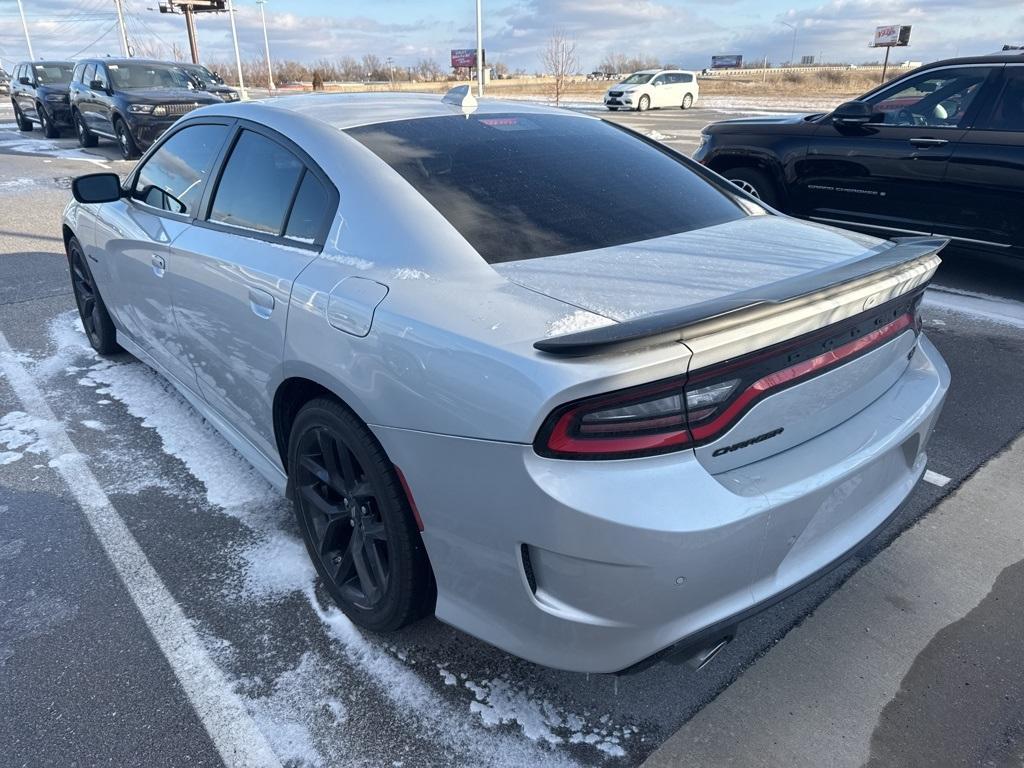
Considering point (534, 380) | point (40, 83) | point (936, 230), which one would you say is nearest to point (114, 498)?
point (534, 380)

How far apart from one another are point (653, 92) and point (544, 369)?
31920mm

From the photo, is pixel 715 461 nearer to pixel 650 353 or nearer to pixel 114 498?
pixel 650 353

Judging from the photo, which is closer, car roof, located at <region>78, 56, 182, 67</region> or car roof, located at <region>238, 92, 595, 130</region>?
car roof, located at <region>238, 92, 595, 130</region>

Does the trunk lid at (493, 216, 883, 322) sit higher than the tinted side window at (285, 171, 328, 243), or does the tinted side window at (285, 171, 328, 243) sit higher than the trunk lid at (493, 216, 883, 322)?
the tinted side window at (285, 171, 328, 243)

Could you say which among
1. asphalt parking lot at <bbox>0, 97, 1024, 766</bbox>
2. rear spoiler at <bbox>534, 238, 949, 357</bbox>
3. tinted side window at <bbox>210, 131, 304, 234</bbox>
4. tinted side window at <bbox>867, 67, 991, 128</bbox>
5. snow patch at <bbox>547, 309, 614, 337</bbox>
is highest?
tinted side window at <bbox>867, 67, 991, 128</bbox>

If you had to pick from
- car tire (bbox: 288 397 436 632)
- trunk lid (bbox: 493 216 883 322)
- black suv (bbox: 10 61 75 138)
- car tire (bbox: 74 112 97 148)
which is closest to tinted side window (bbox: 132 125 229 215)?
car tire (bbox: 288 397 436 632)

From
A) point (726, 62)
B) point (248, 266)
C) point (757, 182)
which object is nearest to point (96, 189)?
point (248, 266)

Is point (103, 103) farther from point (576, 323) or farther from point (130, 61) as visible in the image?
point (576, 323)

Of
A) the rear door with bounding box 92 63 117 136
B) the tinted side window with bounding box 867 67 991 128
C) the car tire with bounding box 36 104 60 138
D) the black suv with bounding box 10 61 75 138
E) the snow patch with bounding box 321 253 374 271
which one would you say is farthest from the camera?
the car tire with bounding box 36 104 60 138

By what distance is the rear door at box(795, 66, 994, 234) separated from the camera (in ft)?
18.7

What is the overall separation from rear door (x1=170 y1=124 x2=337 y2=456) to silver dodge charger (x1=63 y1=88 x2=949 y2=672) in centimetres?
1

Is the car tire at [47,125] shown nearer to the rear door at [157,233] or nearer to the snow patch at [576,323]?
the rear door at [157,233]

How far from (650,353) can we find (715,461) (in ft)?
1.04

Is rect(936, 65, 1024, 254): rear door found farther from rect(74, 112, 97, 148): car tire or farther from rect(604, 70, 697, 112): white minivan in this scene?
rect(604, 70, 697, 112): white minivan
